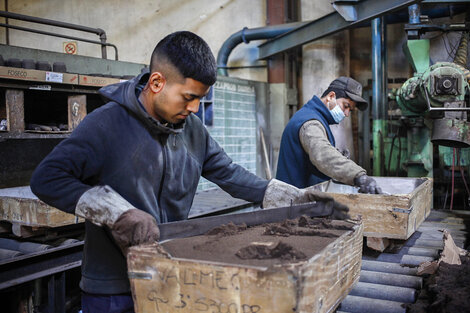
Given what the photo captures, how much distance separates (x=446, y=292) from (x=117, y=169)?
1.34 metres

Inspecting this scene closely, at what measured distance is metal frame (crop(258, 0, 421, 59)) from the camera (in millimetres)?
4558

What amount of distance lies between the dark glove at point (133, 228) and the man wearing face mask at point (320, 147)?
170cm

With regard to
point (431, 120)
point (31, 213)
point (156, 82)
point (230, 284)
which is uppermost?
point (156, 82)

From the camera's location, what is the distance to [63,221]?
3168mm

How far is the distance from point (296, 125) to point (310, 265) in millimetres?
1976

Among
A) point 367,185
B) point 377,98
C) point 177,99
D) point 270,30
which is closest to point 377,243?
point 367,185

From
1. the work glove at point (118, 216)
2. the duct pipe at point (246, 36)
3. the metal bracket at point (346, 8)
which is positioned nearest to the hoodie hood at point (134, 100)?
the work glove at point (118, 216)

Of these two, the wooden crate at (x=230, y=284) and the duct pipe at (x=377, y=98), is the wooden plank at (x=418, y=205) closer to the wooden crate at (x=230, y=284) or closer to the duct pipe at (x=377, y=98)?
the wooden crate at (x=230, y=284)

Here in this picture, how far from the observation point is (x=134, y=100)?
1.57m

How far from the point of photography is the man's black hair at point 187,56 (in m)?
1.54

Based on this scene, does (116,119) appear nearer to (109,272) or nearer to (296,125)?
(109,272)

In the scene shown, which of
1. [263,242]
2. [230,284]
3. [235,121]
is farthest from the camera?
[235,121]

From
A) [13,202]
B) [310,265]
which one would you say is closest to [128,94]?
[310,265]

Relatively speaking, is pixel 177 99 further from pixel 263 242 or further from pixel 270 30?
pixel 270 30
